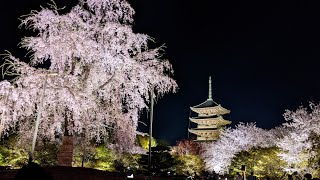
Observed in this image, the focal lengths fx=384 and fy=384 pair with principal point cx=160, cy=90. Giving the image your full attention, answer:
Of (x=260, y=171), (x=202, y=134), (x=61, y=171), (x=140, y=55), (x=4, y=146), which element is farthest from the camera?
(x=202, y=134)

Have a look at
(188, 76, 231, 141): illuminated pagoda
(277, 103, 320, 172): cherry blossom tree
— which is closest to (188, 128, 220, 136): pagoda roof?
(188, 76, 231, 141): illuminated pagoda

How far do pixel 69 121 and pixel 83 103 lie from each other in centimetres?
172

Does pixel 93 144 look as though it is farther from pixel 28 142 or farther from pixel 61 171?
pixel 61 171

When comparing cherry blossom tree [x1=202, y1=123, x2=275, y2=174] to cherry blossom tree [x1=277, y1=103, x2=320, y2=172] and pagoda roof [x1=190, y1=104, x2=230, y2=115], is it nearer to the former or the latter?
cherry blossom tree [x1=277, y1=103, x2=320, y2=172]

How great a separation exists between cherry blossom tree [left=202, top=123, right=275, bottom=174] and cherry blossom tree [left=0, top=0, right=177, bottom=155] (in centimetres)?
2918

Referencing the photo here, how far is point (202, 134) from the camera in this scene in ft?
258

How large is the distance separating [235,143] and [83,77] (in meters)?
35.0

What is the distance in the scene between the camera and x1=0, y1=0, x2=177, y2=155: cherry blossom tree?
17.4 m

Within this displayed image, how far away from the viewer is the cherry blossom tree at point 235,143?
155 feet

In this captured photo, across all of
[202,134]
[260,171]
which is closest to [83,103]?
[260,171]

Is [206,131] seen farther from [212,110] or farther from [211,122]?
[212,110]

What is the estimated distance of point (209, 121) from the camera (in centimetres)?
7944

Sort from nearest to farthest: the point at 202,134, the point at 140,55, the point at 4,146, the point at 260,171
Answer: the point at 140,55, the point at 4,146, the point at 260,171, the point at 202,134

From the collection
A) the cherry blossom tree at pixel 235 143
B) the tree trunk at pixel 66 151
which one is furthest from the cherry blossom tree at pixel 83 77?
the cherry blossom tree at pixel 235 143
